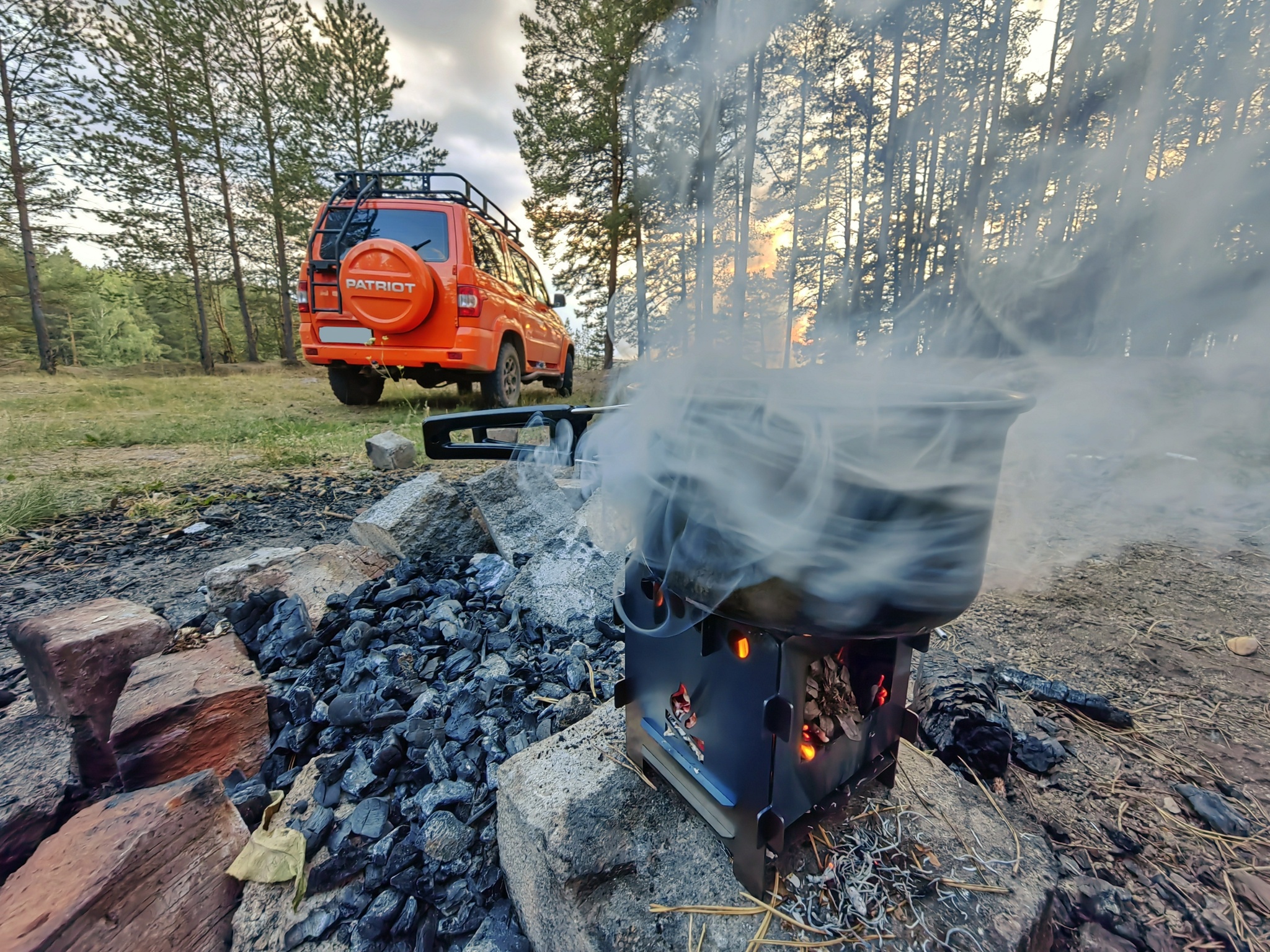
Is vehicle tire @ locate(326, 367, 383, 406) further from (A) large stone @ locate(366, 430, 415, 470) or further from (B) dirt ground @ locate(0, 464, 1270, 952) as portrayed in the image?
(B) dirt ground @ locate(0, 464, 1270, 952)

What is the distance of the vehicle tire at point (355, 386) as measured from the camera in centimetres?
612

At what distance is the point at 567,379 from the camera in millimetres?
8156

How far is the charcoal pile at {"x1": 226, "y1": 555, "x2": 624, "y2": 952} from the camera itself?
1094 millimetres

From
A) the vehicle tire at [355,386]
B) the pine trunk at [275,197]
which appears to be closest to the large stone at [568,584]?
the vehicle tire at [355,386]

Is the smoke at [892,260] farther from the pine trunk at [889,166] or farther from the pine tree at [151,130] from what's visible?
the pine tree at [151,130]

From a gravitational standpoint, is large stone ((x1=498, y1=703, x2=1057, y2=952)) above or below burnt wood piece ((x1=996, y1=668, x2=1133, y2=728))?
above

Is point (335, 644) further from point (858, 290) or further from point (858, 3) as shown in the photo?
point (858, 3)

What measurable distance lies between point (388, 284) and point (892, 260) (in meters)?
4.81

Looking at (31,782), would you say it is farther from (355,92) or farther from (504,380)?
(355,92)

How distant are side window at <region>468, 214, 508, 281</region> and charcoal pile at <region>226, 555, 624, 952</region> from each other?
3899 mm

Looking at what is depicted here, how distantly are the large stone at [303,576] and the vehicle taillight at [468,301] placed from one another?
3192mm

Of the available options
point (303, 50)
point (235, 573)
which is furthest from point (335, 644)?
point (303, 50)

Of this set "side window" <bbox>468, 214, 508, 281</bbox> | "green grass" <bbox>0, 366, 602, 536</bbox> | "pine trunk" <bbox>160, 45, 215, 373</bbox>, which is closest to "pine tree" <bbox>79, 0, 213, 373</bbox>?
"pine trunk" <bbox>160, 45, 215, 373</bbox>

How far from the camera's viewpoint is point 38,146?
10.4 m
